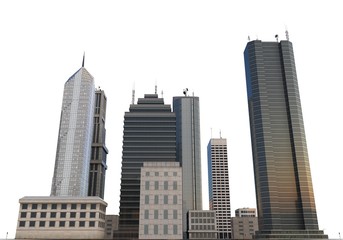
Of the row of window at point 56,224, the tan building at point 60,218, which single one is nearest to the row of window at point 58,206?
the tan building at point 60,218

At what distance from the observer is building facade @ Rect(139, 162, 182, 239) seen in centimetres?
11462

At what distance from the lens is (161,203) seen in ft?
391

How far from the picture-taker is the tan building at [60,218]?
113m

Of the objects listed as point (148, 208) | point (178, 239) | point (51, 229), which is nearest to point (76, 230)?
point (51, 229)

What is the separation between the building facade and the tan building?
55.5 feet

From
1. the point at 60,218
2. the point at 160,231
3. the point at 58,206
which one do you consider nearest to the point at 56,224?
the point at 60,218

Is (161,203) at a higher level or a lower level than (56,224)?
higher

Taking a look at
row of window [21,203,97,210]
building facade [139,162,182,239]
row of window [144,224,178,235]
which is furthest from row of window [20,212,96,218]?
row of window [144,224,178,235]

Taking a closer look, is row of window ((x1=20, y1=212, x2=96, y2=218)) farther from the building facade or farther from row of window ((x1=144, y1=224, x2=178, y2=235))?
row of window ((x1=144, y1=224, x2=178, y2=235))

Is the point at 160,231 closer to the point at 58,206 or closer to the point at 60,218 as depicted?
the point at 60,218

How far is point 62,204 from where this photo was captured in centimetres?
11850

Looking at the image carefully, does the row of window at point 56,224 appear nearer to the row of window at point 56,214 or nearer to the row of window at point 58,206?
the row of window at point 56,214

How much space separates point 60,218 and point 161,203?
36.5m

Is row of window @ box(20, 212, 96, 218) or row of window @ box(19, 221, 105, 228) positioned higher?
row of window @ box(20, 212, 96, 218)
